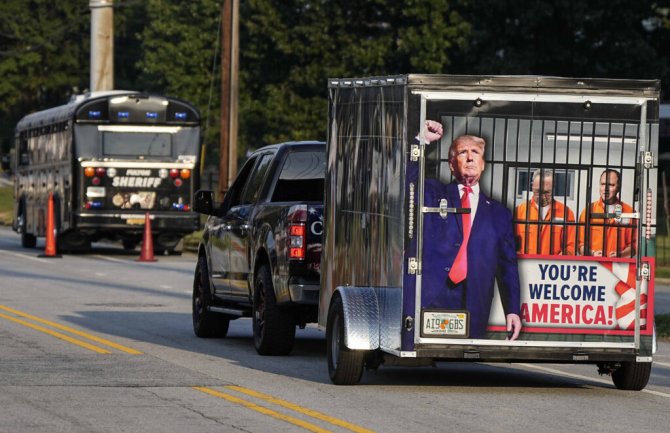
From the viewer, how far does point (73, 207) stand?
113ft

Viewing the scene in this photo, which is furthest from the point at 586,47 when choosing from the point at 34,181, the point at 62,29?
the point at 62,29

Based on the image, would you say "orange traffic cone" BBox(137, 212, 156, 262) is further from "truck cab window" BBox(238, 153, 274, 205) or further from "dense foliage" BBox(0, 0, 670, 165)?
"dense foliage" BBox(0, 0, 670, 165)

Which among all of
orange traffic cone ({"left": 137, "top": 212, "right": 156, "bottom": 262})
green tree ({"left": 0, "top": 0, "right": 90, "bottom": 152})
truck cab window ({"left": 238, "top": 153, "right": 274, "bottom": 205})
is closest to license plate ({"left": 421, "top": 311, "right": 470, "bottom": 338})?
truck cab window ({"left": 238, "top": 153, "right": 274, "bottom": 205})

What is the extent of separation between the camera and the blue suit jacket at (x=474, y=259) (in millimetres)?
12586

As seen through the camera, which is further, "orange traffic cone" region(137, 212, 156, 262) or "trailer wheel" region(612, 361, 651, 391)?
"orange traffic cone" region(137, 212, 156, 262)

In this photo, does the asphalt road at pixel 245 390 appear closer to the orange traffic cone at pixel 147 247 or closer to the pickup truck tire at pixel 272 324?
the pickup truck tire at pixel 272 324

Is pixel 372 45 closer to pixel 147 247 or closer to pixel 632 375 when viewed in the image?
pixel 147 247

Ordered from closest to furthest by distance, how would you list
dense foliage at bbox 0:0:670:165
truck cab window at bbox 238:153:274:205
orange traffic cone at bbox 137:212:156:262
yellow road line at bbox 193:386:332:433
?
yellow road line at bbox 193:386:332:433
truck cab window at bbox 238:153:274:205
orange traffic cone at bbox 137:212:156:262
dense foliage at bbox 0:0:670:165

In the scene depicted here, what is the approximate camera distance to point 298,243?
15023 mm

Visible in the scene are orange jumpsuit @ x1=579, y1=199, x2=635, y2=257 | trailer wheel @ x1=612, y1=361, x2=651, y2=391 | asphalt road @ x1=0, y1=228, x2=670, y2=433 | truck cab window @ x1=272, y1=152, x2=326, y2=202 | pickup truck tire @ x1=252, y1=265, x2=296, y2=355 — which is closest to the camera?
asphalt road @ x1=0, y1=228, x2=670, y2=433

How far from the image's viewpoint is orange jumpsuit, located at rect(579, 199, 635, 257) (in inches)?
508

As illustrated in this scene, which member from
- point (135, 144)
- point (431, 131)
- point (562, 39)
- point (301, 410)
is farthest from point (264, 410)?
point (562, 39)

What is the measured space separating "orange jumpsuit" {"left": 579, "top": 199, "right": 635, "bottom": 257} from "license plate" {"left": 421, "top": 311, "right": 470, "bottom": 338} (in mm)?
1130

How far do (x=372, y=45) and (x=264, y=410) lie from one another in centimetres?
4930
